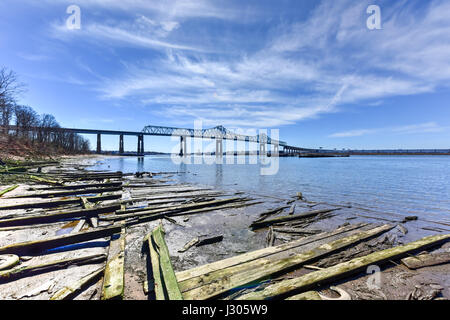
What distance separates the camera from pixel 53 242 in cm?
511

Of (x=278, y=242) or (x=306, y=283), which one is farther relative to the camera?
(x=278, y=242)

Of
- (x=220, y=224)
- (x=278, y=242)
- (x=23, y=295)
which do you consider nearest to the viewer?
(x=23, y=295)

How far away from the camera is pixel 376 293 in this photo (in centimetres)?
371

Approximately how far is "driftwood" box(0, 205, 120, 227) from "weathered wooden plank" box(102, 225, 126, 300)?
3.73m

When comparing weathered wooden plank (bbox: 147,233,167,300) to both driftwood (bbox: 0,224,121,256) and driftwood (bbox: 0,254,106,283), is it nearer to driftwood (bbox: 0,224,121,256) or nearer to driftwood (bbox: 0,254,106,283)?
driftwood (bbox: 0,254,106,283)

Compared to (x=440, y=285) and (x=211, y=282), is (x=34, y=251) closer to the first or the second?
(x=211, y=282)

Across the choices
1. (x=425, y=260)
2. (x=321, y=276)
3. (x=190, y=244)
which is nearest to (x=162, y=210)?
(x=190, y=244)

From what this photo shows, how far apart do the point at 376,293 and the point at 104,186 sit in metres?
17.3

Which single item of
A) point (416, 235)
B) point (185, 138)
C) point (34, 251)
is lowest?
point (416, 235)

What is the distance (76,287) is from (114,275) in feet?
1.90

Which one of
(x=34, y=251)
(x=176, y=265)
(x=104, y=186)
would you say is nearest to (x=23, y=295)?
(x=34, y=251)

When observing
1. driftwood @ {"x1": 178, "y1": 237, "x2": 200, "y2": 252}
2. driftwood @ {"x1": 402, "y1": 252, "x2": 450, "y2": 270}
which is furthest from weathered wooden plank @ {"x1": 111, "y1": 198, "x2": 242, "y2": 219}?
driftwood @ {"x1": 402, "y1": 252, "x2": 450, "y2": 270}
